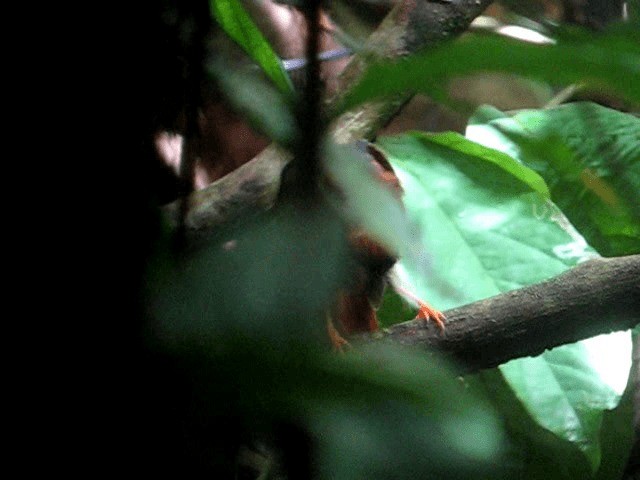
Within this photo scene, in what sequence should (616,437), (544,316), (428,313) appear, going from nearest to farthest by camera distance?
(544,316) < (428,313) < (616,437)

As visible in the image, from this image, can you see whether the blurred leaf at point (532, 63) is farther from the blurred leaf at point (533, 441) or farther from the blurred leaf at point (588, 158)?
the blurred leaf at point (533, 441)

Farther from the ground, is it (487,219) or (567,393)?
(487,219)

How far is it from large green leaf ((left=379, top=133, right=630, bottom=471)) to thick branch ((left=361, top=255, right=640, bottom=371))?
185 millimetres

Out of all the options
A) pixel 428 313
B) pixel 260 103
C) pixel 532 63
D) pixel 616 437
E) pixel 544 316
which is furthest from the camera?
pixel 616 437

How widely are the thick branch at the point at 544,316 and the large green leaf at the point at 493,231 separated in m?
0.18

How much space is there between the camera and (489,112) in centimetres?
143

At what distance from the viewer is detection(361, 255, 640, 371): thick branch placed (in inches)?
47.1

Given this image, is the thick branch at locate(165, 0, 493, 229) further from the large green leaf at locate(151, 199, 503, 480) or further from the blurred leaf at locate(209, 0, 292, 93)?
the large green leaf at locate(151, 199, 503, 480)

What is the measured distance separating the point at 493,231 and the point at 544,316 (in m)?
0.34

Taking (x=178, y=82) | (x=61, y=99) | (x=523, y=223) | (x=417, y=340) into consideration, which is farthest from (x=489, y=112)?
(x=61, y=99)

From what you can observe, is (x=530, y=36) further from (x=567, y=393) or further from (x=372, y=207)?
(x=372, y=207)

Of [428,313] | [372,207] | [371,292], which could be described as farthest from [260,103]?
[371,292]

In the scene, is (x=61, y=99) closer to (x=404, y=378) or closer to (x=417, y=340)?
(x=404, y=378)

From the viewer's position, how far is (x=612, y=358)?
1455 mm
